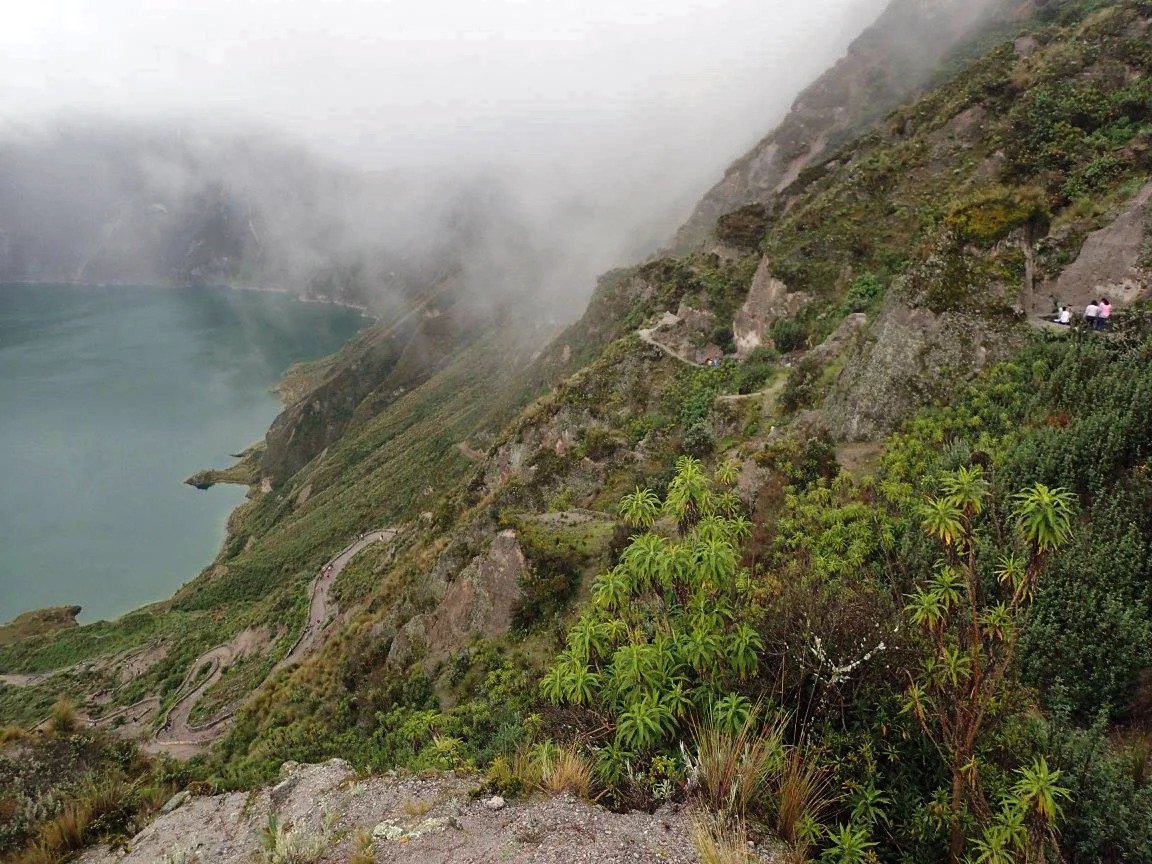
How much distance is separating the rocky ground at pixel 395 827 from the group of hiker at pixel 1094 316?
18583mm

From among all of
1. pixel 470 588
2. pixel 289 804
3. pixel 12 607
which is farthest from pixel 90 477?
pixel 289 804

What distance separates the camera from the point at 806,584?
9.98 m

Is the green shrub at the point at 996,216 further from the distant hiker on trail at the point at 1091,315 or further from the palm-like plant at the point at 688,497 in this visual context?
the palm-like plant at the point at 688,497

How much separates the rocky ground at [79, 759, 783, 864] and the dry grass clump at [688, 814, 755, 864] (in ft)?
1.00

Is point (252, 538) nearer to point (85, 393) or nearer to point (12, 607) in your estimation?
point (12, 607)

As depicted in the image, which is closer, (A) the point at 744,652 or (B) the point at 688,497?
(A) the point at 744,652

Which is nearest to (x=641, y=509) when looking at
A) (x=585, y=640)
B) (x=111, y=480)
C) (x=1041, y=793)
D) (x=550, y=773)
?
(x=585, y=640)

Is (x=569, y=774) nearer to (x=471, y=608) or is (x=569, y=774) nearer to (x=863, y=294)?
(x=471, y=608)

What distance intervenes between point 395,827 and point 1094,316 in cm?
2115

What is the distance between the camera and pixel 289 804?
32.2 feet

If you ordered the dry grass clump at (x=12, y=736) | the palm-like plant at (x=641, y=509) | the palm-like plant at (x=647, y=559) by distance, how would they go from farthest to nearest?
the dry grass clump at (x=12, y=736)
the palm-like plant at (x=641, y=509)
the palm-like plant at (x=647, y=559)

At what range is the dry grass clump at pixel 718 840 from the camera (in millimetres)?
5195

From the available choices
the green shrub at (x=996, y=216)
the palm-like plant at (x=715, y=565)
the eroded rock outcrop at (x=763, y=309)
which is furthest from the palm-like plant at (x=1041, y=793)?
the eroded rock outcrop at (x=763, y=309)

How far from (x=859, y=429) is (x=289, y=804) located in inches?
738
